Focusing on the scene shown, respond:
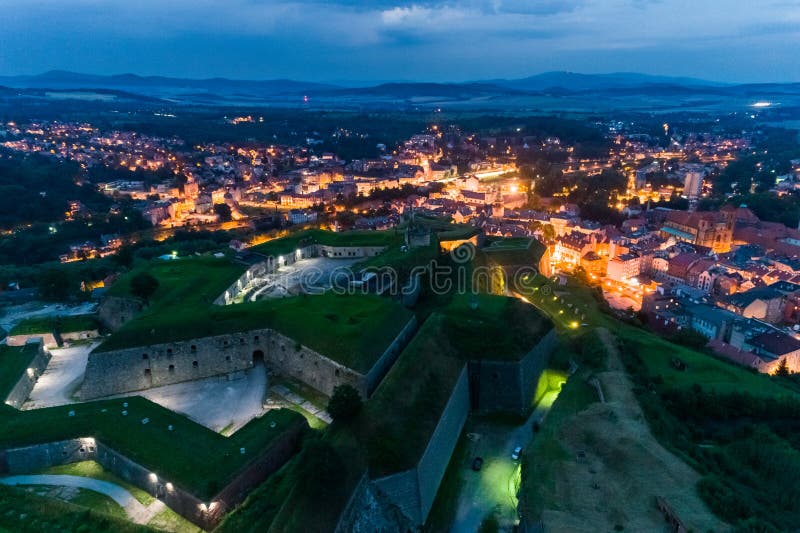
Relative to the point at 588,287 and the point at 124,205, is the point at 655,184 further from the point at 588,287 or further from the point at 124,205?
the point at 124,205

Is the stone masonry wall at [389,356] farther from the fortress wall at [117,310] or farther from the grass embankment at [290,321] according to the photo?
the fortress wall at [117,310]

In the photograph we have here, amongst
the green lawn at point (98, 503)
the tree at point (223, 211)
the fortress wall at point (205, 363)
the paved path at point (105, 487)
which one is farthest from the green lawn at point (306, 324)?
the tree at point (223, 211)

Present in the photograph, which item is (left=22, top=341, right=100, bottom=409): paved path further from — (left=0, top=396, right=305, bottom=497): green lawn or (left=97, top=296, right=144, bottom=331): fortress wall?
(left=0, top=396, right=305, bottom=497): green lawn

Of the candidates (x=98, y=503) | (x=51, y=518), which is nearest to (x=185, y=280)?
(x=98, y=503)

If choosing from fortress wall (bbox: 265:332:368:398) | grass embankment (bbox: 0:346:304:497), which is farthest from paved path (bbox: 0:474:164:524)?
fortress wall (bbox: 265:332:368:398)

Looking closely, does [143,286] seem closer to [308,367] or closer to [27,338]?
[27,338]

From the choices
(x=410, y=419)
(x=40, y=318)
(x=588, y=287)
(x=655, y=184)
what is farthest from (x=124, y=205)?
(x=655, y=184)
